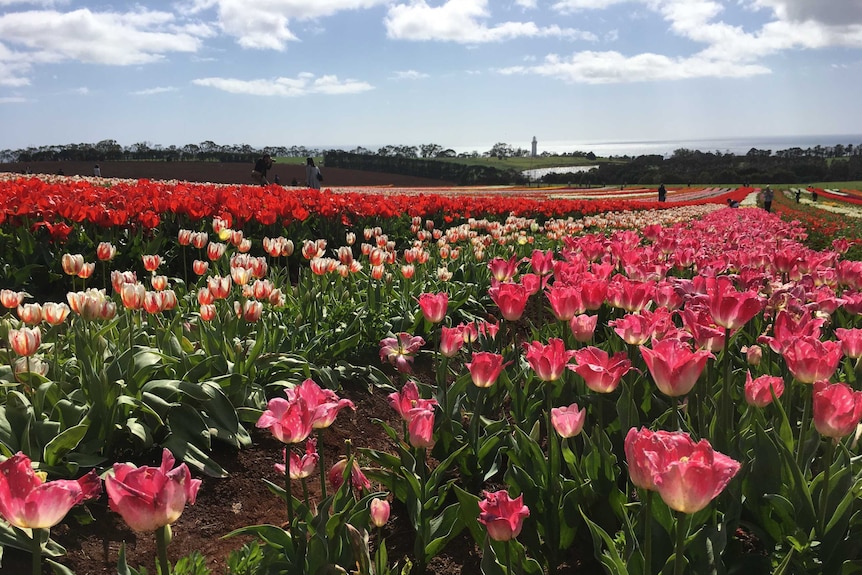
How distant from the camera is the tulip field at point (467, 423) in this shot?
158 cm

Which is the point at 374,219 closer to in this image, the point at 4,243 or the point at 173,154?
the point at 4,243

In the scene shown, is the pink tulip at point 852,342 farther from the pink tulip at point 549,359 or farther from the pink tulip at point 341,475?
the pink tulip at point 341,475

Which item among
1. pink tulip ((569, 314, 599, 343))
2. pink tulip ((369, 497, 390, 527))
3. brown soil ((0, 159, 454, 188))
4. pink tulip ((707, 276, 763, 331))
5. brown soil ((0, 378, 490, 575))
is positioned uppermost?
brown soil ((0, 159, 454, 188))

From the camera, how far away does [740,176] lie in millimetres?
68688

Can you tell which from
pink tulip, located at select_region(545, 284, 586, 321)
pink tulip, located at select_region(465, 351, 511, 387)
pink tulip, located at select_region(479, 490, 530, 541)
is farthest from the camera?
pink tulip, located at select_region(545, 284, 586, 321)

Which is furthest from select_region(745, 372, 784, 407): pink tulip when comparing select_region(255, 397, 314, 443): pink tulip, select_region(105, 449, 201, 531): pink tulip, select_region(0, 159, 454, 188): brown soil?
select_region(0, 159, 454, 188): brown soil

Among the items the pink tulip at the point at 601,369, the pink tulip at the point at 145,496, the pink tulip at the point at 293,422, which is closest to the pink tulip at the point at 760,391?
the pink tulip at the point at 601,369

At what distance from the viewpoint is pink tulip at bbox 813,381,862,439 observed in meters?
1.60

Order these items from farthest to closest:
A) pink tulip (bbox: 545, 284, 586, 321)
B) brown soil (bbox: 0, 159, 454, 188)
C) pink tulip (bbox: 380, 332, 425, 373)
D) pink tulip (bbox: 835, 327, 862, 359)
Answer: brown soil (bbox: 0, 159, 454, 188) → pink tulip (bbox: 380, 332, 425, 373) → pink tulip (bbox: 545, 284, 586, 321) → pink tulip (bbox: 835, 327, 862, 359)

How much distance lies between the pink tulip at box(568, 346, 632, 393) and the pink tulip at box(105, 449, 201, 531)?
3.66 feet

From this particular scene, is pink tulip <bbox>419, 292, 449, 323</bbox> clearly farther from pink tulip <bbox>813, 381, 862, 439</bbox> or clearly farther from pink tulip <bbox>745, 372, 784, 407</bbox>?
pink tulip <bbox>813, 381, 862, 439</bbox>

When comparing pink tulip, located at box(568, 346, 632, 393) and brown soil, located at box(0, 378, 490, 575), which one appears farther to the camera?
brown soil, located at box(0, 378, 490, 575)

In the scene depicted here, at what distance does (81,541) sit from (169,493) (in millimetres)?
1270

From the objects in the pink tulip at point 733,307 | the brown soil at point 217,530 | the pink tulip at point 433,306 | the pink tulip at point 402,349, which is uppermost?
the pink tulip at point 733,307
